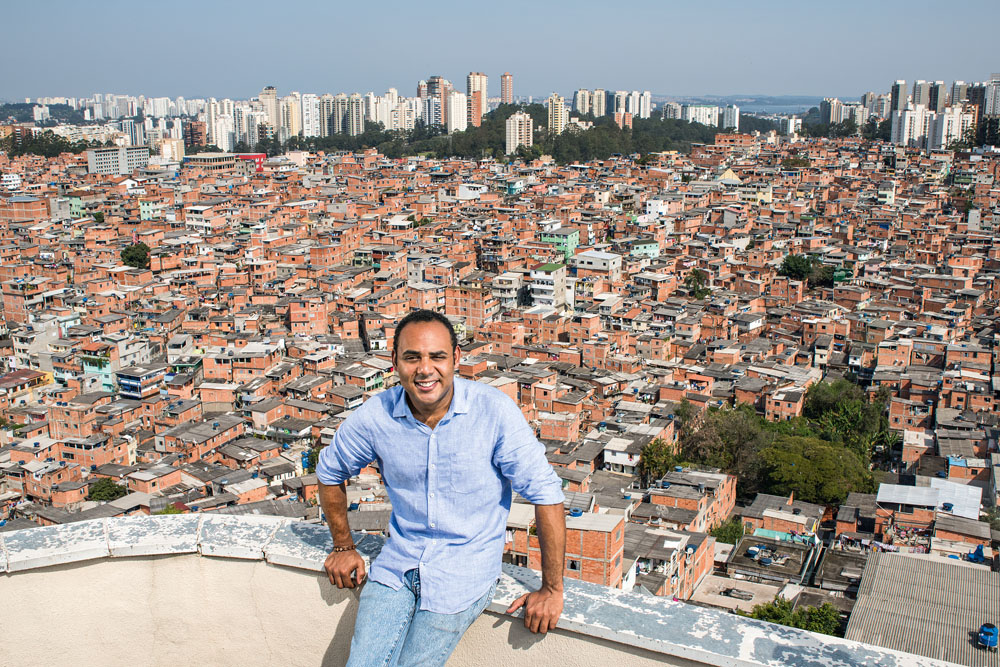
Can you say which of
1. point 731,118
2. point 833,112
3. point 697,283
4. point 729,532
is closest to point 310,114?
point 731,118

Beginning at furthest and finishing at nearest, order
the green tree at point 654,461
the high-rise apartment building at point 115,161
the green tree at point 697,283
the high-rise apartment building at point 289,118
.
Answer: the high-rise apartment building at point 289,118 → the high-rise apartment building at point 115,161 → the green tree at point 697,283 → the green tree at point 654,461

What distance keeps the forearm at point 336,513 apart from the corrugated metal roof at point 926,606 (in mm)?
3210

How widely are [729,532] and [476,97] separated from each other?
93.3 feet

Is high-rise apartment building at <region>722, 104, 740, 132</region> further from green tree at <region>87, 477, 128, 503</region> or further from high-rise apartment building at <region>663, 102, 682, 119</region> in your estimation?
green tree at <region>87, 477, 128, 503</region>

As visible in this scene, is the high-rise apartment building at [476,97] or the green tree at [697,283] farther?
the high-rise apartment building at [476,97]

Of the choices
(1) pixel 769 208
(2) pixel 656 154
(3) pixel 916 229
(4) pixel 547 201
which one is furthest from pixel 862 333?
(2) pixel 656 154

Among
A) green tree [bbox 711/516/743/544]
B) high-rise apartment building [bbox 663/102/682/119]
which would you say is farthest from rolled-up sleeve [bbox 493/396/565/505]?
high-rise apartment building [bbox 663/102/682/119]

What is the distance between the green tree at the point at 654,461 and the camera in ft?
22.3

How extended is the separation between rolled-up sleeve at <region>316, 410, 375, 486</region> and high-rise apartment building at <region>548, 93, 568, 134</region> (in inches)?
1146

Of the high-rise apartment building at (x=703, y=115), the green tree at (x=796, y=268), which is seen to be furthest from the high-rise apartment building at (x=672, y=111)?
the green tree at (x=796, y=268)

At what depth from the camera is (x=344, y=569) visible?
108cm

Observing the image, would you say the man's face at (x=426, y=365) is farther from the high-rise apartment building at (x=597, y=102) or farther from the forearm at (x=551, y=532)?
the high-rise apartment building at (x=597, y=102)

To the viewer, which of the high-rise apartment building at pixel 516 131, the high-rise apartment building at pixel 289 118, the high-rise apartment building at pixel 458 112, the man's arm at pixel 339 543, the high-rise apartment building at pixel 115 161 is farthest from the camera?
the high-rise apartment building at pixel 289 118

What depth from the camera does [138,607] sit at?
1.20 meters
